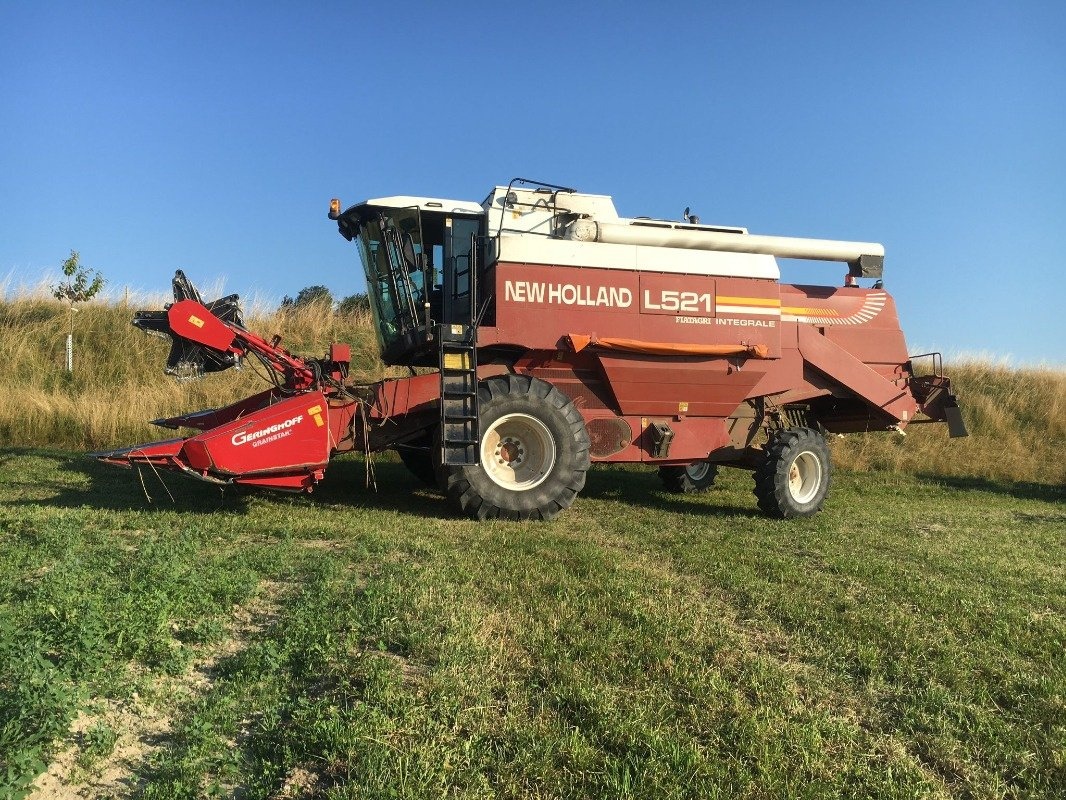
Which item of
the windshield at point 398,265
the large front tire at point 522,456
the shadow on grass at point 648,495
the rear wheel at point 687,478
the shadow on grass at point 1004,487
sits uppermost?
the windshield at point 398,265

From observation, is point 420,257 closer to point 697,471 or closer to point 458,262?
point 458,262

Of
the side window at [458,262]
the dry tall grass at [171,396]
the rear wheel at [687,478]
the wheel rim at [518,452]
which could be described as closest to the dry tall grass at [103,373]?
the dry tall grass at [171,396]

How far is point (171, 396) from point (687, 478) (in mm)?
8892

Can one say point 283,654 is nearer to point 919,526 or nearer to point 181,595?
point 181,595

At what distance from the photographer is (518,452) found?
7930 millimetres

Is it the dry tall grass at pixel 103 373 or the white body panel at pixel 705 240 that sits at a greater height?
the white body panel at pixel 705 240

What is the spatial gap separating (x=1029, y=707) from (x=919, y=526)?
5.44 metres

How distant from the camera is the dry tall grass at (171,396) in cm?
1222

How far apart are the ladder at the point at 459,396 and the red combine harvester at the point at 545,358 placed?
0.02m

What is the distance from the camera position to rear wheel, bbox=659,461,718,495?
11.0 m

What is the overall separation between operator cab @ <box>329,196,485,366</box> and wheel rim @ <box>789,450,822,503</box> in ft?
14.1

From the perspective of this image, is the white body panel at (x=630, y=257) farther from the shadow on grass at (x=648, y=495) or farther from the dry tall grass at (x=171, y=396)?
the dry tall grass at (x=171, y=396)

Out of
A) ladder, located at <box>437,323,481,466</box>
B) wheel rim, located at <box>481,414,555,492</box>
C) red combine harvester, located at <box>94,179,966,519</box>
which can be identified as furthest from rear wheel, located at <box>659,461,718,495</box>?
ladder, located at <box>437,323,481,466</box>

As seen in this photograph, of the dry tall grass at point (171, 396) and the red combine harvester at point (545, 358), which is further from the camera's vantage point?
the dry tall grass at point (171, 396)
